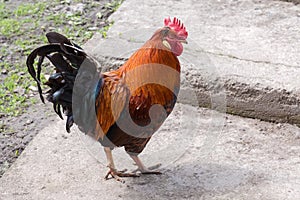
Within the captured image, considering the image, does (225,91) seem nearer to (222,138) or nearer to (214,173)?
(222,138)

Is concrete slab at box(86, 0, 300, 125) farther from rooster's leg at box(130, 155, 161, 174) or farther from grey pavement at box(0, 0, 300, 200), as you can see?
rooster's leg at box(130, 155, 161, 174)

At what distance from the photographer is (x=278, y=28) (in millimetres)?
4953

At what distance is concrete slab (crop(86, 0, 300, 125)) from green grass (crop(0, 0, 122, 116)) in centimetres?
37

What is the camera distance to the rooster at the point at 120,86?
11.2ft

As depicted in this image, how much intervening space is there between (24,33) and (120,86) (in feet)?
8.24

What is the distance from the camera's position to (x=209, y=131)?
424cm

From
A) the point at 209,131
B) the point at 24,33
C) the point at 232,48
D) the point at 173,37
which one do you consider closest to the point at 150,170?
the point at 209,131

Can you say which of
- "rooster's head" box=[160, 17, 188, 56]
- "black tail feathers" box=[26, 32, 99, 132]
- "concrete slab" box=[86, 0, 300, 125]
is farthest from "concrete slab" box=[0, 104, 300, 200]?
"rooster's head" box=[160, 17, 188, 56]

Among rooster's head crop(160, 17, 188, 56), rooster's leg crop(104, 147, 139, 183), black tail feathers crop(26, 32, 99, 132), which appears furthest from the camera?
rooster's leg crop(104, 147, 139, 183)

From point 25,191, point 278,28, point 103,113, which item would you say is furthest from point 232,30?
point 25,191

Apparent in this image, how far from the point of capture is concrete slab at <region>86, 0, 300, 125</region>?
426cm

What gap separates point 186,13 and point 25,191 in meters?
2.38

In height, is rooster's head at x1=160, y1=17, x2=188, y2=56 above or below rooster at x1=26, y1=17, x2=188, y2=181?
above

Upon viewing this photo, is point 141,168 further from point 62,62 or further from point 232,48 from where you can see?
point 232,48
